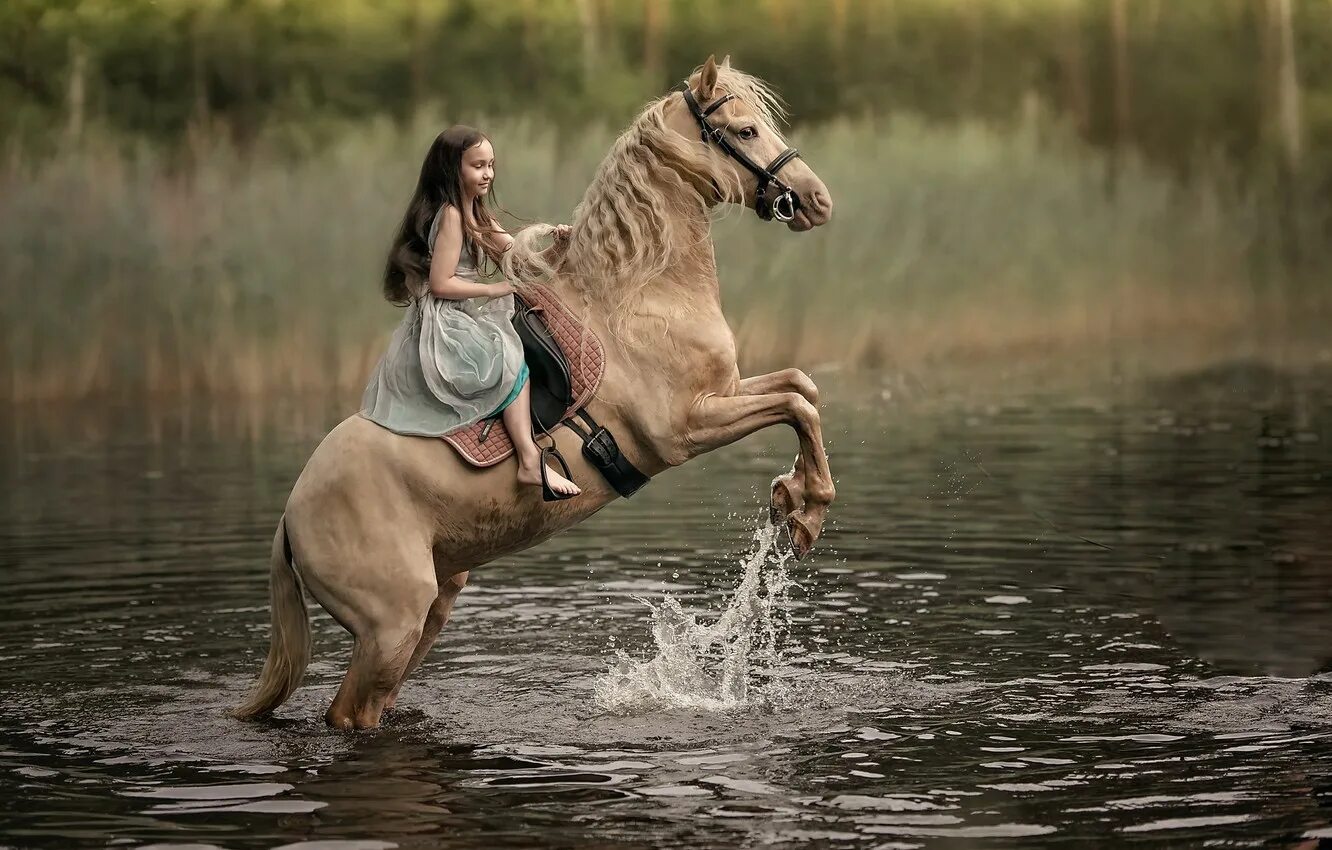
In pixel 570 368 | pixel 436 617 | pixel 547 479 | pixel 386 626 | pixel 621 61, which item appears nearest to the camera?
pixel 547 479

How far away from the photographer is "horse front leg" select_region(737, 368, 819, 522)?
7078 millimetres

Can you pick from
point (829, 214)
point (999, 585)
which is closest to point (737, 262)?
point (999, 585)

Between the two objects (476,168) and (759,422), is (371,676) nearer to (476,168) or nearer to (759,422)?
(759,422)

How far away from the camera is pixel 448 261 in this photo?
6.82 m

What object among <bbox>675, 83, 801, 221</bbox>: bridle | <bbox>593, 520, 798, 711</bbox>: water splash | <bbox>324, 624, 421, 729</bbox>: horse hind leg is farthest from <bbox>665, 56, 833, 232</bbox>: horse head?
<bbox>324, 624, 421, 729</bbox>: horse hind leg

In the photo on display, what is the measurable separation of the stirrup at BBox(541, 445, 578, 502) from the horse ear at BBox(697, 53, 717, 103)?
4.60 ft

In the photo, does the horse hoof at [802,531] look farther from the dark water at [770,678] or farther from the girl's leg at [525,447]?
the girl's leg at [525,447]

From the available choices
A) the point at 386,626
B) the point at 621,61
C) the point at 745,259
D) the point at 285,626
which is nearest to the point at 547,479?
the point at 386,626

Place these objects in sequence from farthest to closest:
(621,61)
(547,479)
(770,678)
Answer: (621,61)
(770,678)
(547,479)

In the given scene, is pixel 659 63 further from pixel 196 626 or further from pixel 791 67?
pixel 196 626

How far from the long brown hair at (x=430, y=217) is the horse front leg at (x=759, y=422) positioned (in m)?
0.98

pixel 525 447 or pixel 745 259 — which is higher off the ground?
pixel 745 259

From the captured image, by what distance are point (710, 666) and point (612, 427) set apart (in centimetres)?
169

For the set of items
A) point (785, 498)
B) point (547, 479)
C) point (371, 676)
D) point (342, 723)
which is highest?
point (547, 479)
